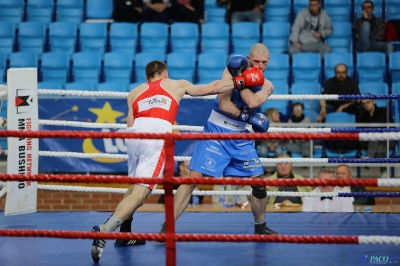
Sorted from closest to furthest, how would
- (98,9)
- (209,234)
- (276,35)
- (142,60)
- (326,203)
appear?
(209,234) → (326,203) → (142,60) → (276,35) → (98,9)

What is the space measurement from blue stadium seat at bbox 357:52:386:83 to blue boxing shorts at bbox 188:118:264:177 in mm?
Answer: 4678

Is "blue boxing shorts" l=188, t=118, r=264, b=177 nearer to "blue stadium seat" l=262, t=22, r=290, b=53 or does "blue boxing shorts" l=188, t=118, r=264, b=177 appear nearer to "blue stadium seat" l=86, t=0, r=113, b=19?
"blue stadium seat" l=262, t=22, r=290, b=53

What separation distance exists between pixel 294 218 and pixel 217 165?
1236mm

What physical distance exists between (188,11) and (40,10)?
224cm

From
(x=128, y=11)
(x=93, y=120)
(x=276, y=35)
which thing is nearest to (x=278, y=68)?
(x=276, y=35)

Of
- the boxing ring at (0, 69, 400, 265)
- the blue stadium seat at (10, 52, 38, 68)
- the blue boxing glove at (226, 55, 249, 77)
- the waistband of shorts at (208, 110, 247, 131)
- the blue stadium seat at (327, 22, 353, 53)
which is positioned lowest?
the boxing ring at (0, 69, 400, 265)

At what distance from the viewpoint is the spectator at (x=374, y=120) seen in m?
7.28

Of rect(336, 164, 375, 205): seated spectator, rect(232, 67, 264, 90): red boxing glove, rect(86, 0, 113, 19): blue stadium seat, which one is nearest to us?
rect(232, 67, 264, 90): red boxing glove

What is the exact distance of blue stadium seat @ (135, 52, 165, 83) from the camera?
30.0 ft

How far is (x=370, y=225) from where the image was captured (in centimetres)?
523

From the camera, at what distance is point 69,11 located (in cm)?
1016

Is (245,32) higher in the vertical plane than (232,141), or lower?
higher

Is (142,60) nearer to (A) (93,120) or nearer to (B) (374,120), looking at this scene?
(A) (93,120)

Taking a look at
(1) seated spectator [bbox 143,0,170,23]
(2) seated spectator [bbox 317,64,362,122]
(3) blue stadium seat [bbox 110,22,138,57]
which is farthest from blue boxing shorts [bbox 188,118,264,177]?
(1) seated spectator [bbox 143,0,170,23]
